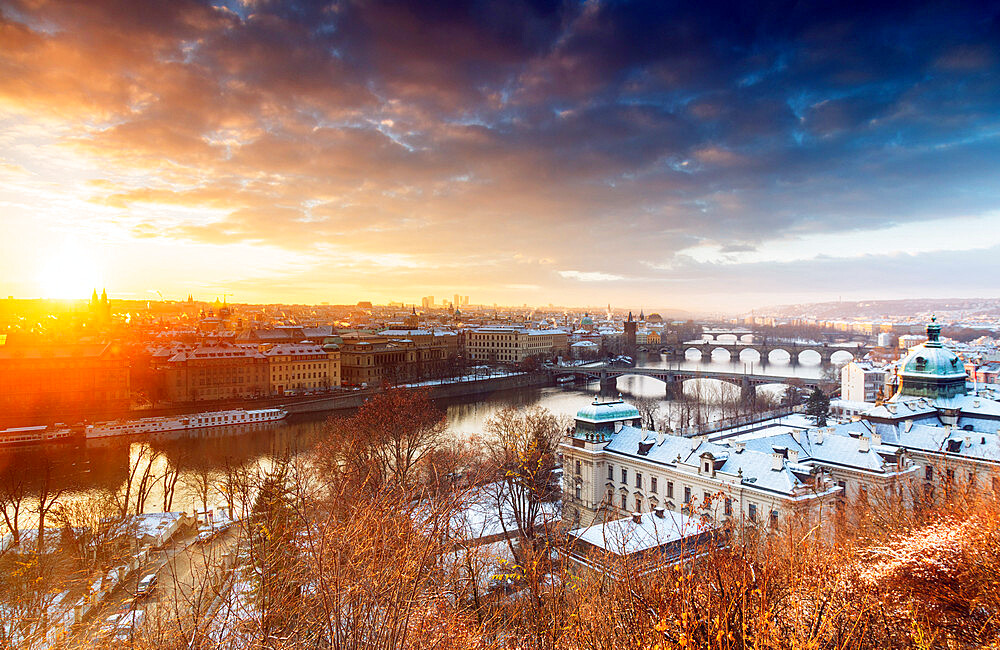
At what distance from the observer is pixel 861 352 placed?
57469mm

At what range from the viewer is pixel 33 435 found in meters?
20.7

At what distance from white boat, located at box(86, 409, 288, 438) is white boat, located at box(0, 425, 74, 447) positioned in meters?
0.77

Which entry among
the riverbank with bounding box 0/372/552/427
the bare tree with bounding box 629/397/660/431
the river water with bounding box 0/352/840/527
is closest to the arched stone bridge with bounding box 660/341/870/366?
the bare tree with bounding box 629/397/660/431

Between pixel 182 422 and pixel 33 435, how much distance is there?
15.5 feet

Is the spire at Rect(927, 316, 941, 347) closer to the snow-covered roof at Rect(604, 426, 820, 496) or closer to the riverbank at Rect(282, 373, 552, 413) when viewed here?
the snow-covered roof at Rect(604, 426, 820, 496)

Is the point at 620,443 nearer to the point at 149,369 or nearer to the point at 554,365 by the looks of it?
the point at 149,369

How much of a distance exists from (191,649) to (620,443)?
11.5m

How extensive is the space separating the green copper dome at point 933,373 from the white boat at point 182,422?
957 inches

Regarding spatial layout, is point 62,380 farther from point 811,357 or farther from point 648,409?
point 811,357

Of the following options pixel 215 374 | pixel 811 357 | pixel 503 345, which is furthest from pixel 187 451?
pixel 811 357

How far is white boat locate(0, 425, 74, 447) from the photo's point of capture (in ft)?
66.2

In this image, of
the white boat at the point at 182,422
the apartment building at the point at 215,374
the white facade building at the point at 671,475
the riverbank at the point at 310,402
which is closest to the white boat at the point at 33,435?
the white boat at the point at 182,422

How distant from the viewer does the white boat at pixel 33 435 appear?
2019 centimetres

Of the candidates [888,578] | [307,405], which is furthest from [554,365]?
[888,578]
